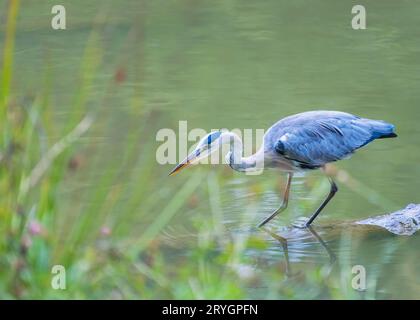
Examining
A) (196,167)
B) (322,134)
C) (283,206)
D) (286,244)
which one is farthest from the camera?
(196,167)

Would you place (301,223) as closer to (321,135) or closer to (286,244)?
(286,244)

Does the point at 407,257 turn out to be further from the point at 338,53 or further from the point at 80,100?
the point at 338,53

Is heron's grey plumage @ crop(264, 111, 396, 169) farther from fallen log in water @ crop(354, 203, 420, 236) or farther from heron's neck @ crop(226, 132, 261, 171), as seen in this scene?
fallen log in water @ crop(354, 203, 420, 236)

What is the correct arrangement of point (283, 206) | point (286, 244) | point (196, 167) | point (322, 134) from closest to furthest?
1. point (286, 244)
2. point (322, 134)
3. point (283, 206)
4. point (196, 167)

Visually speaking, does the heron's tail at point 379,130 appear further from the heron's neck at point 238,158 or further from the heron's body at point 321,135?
the heron's neck at point 238,158

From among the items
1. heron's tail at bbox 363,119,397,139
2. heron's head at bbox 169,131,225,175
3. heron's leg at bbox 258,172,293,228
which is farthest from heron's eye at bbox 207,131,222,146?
heron's tail at bbox 363,119,397,139

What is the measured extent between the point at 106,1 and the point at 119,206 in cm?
691

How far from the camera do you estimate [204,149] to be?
7000 millimetres

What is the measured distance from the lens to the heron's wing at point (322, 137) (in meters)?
7.26

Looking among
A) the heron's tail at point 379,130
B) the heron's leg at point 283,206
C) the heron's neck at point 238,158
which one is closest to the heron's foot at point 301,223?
the heron's leg at point 283,206

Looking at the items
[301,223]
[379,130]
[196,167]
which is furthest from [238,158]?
[379,130]

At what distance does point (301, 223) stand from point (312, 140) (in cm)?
66

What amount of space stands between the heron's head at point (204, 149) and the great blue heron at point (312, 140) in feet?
0.07
